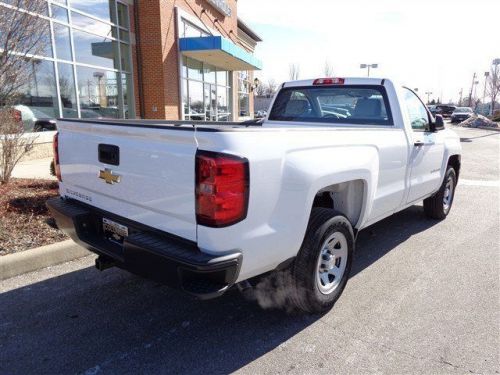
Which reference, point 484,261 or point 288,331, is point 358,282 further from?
point 484,261

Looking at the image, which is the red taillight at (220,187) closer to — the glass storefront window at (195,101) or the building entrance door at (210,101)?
the glass storefront window at (195,101)

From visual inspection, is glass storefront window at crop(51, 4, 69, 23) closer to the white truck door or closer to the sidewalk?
the sidewalk

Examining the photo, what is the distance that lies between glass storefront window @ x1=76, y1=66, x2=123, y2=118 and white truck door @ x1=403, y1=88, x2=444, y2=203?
1064cm

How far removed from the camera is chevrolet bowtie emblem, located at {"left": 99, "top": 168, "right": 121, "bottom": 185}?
279 centimetres

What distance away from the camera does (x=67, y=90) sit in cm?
1181

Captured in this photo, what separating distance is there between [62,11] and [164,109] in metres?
4.69

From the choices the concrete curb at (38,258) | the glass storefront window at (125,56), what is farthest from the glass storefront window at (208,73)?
the concrete curb at (38,258)

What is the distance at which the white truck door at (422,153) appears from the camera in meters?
4.42

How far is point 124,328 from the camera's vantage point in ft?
9.86

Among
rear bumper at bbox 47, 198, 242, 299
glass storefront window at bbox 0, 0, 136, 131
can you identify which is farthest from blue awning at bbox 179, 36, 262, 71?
rear bumper at bbox 47, 198, 242, 299

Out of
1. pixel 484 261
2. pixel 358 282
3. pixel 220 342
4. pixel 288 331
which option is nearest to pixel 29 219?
pixel 220 342

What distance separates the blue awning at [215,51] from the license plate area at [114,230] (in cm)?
1372

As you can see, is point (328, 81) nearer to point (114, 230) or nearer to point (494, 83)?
point (114, 230)

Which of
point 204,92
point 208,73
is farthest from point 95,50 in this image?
point 208,73
